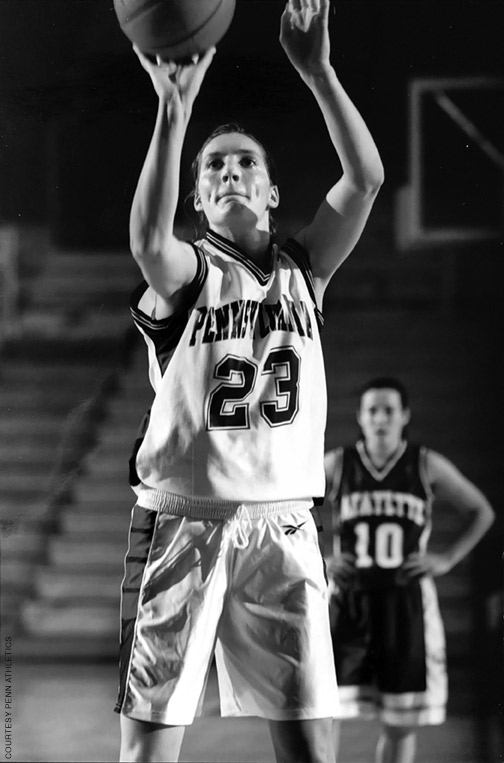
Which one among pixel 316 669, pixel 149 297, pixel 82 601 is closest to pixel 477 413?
pixel 316 669

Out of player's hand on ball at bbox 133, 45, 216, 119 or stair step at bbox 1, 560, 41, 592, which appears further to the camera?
stair step at bbox 1, 560, 41, 592

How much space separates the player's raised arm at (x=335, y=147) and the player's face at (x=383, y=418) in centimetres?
34

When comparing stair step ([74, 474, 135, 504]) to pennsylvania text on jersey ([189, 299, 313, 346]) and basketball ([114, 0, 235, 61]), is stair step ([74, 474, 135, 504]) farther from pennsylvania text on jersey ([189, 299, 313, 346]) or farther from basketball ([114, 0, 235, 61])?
basketball ([114, 0, 235, 61])

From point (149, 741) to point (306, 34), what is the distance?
1.94 m

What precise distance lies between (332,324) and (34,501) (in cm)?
99

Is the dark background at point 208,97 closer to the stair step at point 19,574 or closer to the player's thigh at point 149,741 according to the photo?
the stair step at point 19,574

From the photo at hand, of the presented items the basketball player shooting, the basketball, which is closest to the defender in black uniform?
the basketball player shooting

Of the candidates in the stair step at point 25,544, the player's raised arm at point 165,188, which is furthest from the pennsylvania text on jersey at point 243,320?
the stair step at point 25,544

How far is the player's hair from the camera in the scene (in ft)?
6.98

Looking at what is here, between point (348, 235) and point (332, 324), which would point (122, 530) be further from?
point (348, 235)

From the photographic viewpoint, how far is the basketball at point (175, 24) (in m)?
1.97

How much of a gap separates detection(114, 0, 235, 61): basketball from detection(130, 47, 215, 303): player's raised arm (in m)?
A: 0.03

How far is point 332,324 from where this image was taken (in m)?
2.13

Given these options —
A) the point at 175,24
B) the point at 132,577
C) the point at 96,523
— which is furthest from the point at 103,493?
the point at 175,24
